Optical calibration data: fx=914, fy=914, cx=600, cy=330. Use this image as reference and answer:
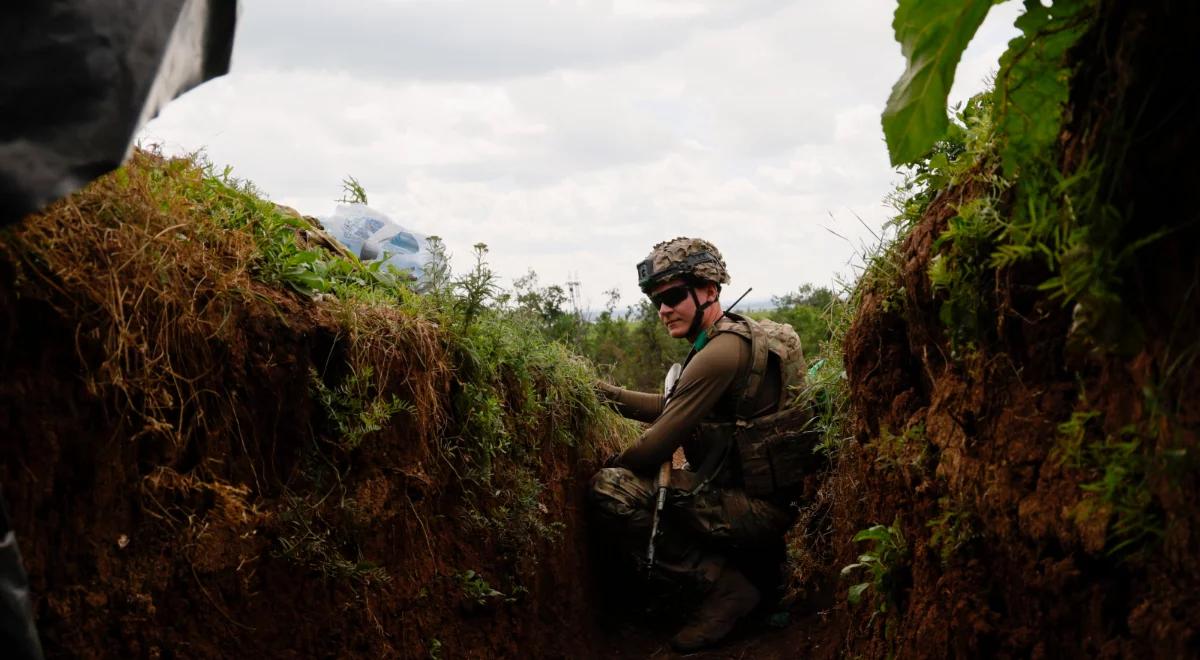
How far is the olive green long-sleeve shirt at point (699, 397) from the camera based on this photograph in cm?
547

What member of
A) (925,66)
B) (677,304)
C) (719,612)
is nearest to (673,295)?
(677,304)

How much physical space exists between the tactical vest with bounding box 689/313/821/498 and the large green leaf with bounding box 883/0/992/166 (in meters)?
3.24

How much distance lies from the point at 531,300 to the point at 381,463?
9.10 ft

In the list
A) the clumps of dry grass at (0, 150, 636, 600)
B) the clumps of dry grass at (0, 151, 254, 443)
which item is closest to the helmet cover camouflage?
the clumps of dry grass at (0, 150, 636, 600)

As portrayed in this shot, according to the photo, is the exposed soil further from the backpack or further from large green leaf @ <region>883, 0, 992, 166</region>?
the backpack

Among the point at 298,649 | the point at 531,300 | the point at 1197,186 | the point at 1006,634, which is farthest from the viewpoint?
the point at 531,300

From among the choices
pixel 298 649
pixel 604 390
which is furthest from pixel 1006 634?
pixel 604 390

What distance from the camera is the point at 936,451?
108 inches

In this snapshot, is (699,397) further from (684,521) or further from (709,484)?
(684,521)

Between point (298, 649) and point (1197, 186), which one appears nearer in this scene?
point (1197, 186)

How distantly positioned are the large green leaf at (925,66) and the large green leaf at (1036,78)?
0.11 meters

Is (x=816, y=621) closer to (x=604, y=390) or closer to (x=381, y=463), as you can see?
(x=604, y=390)

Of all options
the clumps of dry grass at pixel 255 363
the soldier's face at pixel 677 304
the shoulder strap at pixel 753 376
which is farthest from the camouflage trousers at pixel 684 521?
the soldier's face at pixel 677 304

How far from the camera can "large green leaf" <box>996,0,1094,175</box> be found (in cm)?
190
